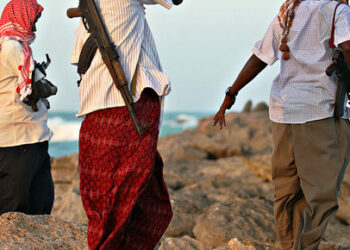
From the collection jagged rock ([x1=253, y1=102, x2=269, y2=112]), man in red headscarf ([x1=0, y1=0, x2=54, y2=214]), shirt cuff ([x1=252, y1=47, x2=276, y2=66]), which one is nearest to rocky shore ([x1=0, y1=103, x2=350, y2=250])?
man in red headscarf ([x1=0, y1=0, x2=54, y2=214])

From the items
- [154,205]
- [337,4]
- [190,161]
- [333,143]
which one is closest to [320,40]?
[337,4]

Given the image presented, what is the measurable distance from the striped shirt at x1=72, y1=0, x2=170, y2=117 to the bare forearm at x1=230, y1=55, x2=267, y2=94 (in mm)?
789

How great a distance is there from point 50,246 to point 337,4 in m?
2.32

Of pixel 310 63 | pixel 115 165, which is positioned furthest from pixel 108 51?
pixel 310 63

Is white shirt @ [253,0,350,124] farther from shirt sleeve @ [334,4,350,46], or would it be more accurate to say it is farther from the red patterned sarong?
the red patterned sarong

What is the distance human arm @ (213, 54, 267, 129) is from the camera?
10.6 ft

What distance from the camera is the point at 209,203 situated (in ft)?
20.1

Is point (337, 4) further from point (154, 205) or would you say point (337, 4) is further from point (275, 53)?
point (154, 205)

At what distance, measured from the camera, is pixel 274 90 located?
3141mm

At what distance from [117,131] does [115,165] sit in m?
0.18

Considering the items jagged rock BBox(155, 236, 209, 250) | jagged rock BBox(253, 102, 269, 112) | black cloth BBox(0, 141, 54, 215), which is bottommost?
jagged rock BBox(253, 102, 269, 112)

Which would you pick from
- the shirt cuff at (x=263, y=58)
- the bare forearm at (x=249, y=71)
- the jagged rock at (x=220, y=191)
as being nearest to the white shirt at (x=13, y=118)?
the jagged rock at (x=220, y=191)

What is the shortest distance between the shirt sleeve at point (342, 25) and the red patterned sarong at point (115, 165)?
3.66ft

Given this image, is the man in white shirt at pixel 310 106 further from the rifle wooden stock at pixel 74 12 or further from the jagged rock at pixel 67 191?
the jagged rock at pixel 67 191
